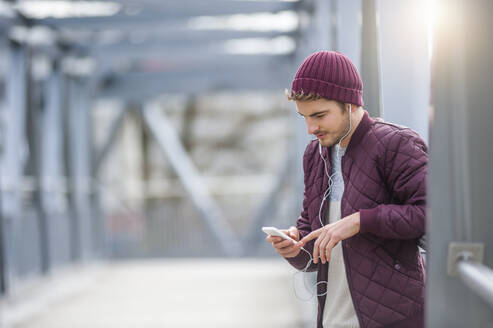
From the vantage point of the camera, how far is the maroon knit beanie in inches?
63.9

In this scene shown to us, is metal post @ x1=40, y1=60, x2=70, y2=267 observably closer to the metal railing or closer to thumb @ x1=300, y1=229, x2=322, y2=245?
thumb @ x1=300, y1=229, x2=322, y2=245

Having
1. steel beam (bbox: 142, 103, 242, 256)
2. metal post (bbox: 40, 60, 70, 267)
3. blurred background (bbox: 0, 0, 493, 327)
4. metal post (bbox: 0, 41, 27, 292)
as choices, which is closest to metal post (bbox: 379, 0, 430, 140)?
blurred background (bbox: 0, 0, 493, 327)

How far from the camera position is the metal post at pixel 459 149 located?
1.49 meters

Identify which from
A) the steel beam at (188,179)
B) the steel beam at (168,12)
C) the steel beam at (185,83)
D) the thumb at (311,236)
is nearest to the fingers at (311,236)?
the thumb at (311,236)

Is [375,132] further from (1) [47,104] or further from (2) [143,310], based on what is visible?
(1) [47,104]

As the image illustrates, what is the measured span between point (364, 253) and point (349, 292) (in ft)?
0.41

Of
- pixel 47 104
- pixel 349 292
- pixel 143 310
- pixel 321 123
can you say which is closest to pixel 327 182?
pixel 321 123

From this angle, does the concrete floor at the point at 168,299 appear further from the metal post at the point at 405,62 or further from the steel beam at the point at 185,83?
the metal post at the point at 405,62

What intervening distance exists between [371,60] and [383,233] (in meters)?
1.32

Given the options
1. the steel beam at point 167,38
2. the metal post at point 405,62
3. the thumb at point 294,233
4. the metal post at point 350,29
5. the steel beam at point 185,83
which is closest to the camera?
the thumb at point 294,233

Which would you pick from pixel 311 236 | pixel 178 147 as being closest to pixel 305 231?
pixel 311 236

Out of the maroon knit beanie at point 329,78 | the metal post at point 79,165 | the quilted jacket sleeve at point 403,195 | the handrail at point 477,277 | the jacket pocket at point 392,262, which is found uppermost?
the maroon knit beanie at point 329,78

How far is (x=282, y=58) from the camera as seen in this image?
10656 millimetres

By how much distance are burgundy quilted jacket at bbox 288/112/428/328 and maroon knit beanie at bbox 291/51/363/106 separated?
0.11 meters
